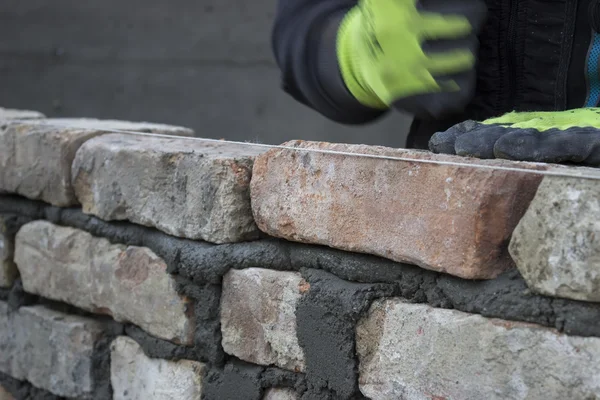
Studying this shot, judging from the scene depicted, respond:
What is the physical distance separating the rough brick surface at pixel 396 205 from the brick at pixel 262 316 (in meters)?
0.10

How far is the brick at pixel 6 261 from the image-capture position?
2391 mm

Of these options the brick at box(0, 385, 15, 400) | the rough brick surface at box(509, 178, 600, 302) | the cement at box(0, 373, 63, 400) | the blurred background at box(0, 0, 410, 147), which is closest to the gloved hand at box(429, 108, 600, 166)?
the rough brick surface at box(509, 178, 600, 302)

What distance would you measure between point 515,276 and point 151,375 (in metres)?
1.01

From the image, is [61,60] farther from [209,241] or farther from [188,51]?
[209,241]

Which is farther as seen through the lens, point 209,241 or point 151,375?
point 151,375

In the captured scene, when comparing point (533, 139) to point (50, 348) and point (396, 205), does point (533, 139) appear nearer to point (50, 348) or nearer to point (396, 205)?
point (396, 205)

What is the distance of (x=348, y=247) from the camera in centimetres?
153

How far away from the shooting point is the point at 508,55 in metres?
1.77

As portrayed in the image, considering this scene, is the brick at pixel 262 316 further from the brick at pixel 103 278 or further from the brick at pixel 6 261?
the brick at pixel 6 261

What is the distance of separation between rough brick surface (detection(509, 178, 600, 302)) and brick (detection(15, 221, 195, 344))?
87cm

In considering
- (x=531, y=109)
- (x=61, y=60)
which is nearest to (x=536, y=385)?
(x=531, y=109)

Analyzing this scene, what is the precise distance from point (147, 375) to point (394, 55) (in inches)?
40.7

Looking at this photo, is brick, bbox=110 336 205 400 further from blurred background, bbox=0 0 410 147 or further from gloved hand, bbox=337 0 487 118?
blurred background, bbox=0 0 410 147

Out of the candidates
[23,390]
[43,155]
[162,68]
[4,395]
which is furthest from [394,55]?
[162,68]
